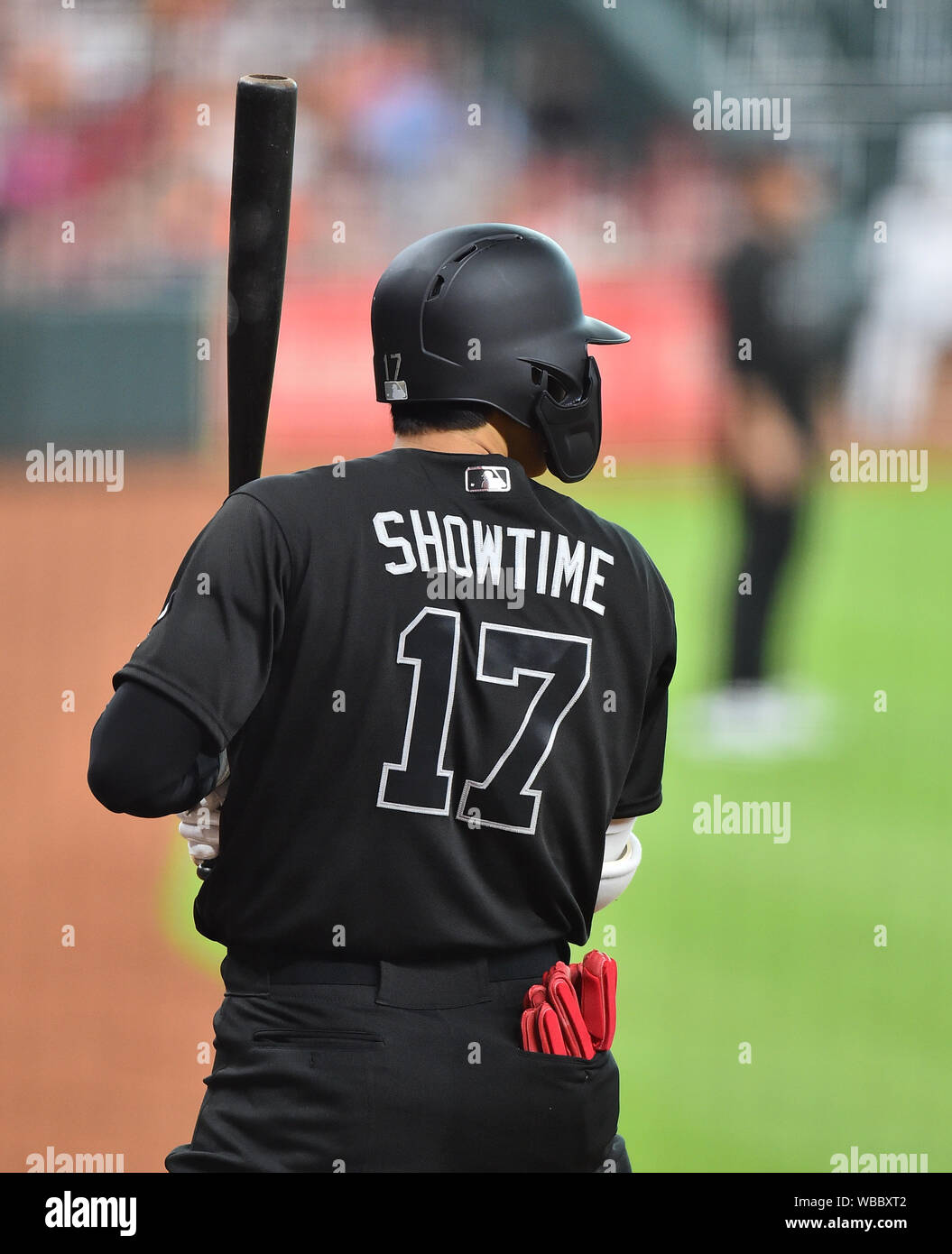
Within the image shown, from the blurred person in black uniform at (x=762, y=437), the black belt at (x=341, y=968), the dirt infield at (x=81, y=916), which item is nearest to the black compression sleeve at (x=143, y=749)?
the black belt at (x=341, y=968)

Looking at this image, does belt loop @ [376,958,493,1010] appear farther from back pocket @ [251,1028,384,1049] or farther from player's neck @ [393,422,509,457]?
player's neck @ [393,422,509,457]

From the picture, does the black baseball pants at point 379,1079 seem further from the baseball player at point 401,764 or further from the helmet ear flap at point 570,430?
the helmet ear flap at point 570,430

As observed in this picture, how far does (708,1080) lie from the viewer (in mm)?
3811

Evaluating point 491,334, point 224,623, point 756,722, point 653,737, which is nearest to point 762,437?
point 756,722

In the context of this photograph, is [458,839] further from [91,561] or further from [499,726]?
[91,561]

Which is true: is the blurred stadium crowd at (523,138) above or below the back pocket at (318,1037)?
above

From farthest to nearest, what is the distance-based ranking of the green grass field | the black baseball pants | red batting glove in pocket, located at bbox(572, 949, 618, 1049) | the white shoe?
the white shoe < the green grass field < red batting glove in pocket, located at bbox(572, 949, 618, 1049) < the black baseball pants

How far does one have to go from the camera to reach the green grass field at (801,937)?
3.58 meters

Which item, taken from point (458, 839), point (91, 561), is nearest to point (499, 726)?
point (458, 839)

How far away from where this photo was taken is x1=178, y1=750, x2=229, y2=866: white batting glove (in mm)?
1696

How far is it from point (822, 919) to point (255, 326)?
133 inches

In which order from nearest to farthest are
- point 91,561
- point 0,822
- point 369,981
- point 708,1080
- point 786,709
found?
point 369,981, point 708,1080, point 0,822, point 786,709, point 91,561

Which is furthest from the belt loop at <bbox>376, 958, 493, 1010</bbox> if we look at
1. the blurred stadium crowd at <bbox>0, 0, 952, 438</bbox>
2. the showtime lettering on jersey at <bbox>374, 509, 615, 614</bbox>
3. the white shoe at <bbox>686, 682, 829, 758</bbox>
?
the blurred stadium crowd at <bbox>0, 0, 952, 438</bbox>

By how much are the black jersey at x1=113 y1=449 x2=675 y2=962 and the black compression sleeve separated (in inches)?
0.8
